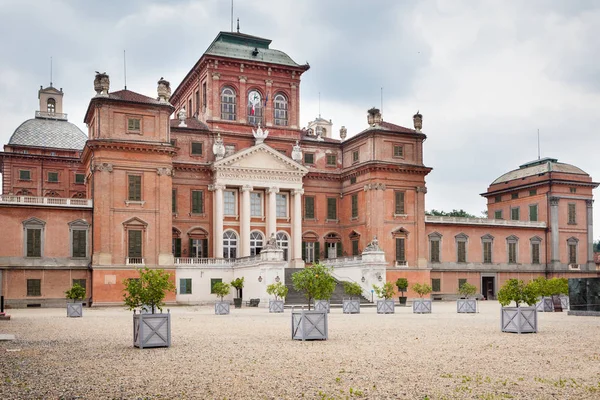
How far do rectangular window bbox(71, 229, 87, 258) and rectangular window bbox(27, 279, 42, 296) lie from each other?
9.48 feet

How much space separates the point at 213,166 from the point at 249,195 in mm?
3727

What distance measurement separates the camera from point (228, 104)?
187 feet

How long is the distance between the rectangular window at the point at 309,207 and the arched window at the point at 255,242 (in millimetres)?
4705

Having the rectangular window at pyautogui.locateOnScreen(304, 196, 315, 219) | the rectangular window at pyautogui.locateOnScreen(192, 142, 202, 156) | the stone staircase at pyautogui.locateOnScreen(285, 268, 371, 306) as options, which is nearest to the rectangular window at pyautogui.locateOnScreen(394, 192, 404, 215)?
the rectangular window at pyautogui.locateOnScreen(304, 196, 315, 219)

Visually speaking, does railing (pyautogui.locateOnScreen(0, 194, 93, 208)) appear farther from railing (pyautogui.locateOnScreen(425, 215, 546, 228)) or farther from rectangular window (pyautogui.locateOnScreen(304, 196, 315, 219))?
railing (pyautogui.locateOnScreen(425, 215, 546, 228))

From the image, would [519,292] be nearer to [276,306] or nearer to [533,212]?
[276,306]

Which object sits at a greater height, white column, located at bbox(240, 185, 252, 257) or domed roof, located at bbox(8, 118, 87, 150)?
domed roof, located at bbox(8, 118, 87, 150)

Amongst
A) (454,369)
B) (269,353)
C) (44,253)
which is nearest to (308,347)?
(269,353)

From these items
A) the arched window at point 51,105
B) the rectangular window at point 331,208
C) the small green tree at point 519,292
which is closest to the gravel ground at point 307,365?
the small green tree at point 519,292

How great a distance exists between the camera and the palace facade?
153 ft

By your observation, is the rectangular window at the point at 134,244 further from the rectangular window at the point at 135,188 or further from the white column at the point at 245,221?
the white column at the point at 245,221

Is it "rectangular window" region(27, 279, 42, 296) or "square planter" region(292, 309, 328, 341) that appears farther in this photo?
"rectangular window" region(27, 279, 42, 296)

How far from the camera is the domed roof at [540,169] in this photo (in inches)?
2534

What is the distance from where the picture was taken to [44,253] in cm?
4603
